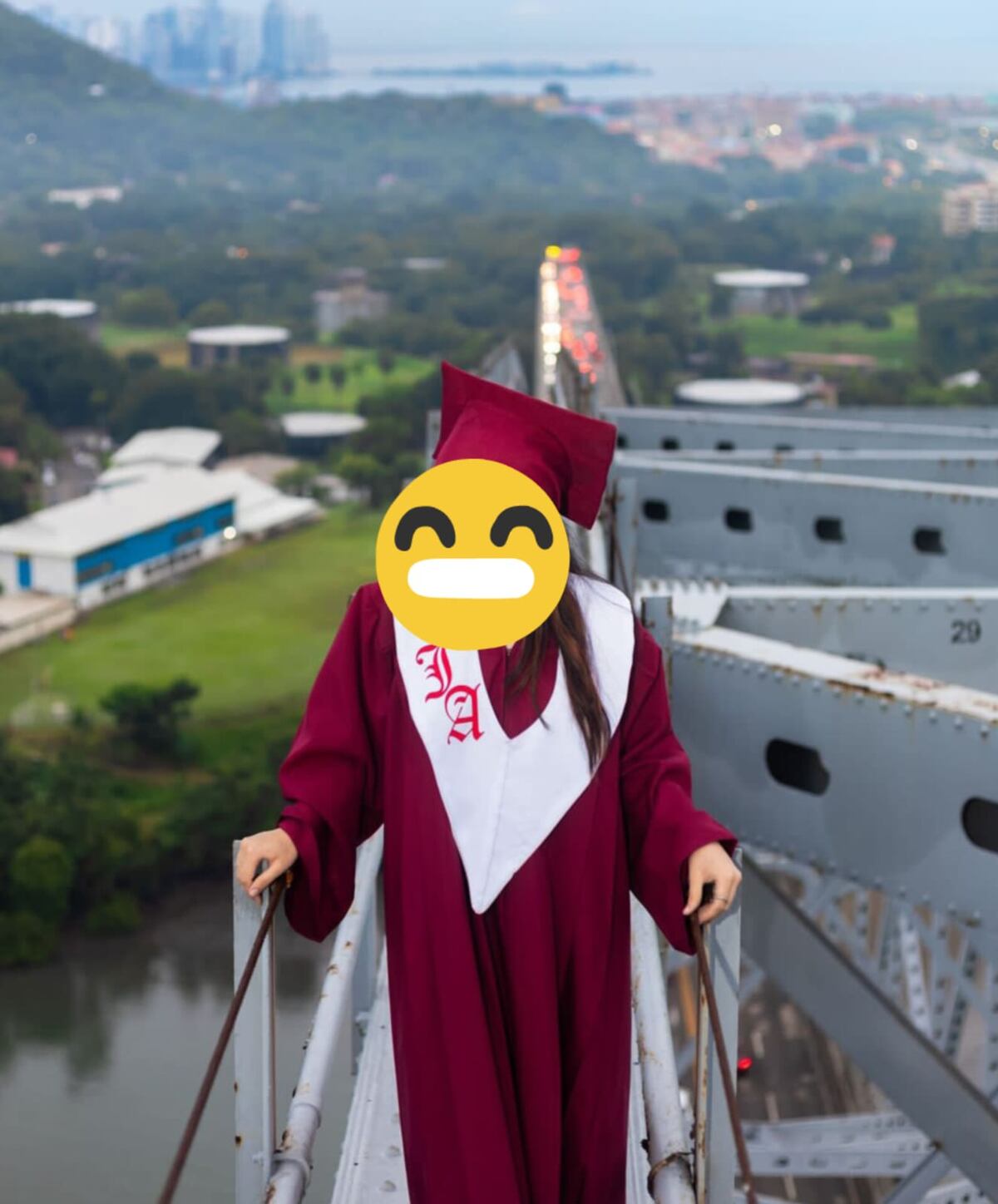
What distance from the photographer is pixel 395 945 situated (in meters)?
3.05

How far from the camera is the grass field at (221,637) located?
1687 inches

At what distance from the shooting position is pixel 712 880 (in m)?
2.82

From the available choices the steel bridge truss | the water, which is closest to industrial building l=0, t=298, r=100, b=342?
the water

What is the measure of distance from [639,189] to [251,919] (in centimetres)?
16112

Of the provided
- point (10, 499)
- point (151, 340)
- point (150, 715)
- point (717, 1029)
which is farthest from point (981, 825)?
point (151, 340)

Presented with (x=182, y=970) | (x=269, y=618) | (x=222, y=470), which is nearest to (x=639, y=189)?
(x=222, y=470)

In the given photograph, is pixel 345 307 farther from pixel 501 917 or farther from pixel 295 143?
pixel 501 917

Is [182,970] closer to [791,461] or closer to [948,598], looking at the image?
[791,461]

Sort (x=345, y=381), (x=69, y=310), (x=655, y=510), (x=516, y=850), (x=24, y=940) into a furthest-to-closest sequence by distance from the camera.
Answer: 1. (x=69, y=310)
2. (x=345, y=381)
3. (x=24, y=940)
4. (x=655, y=510)
5. (x=516, y=850)

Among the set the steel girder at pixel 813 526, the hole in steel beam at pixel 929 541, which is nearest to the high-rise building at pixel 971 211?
Result: the steel girder at pixel 813 526

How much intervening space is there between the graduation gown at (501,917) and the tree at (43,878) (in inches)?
1029

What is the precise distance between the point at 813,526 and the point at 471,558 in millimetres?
6413

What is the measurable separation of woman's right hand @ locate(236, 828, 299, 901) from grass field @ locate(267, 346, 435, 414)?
71239 millimetres

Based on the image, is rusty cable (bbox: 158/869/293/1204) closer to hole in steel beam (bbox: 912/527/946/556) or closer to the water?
hole in steel beam (bbox: 912/527/946/556)
